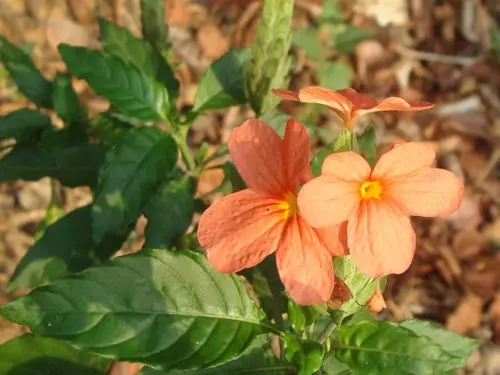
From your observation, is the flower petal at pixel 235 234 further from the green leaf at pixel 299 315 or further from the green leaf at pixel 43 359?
the green leaf at pixel 43 359

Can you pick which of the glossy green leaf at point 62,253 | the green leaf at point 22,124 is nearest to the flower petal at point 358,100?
the glossy green leaf at point 62,253

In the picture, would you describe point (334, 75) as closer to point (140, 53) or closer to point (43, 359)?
point (140, 53)

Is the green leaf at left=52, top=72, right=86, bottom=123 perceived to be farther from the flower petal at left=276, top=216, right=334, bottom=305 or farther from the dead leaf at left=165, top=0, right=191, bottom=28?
the dead leaf at left=165, top=0, right=191, bottom=28

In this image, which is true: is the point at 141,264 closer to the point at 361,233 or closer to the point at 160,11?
the point at 361,233

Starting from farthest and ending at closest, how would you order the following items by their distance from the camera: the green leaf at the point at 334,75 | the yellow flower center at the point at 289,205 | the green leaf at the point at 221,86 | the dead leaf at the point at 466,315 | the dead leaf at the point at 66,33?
the dead leaf at the point at 66,33 < the green leaf at the point at 334,75 < the dead leaf at the point at 466,315 < the green leaf at the point at 221,86 < the yellow flower center at the point at 289,205

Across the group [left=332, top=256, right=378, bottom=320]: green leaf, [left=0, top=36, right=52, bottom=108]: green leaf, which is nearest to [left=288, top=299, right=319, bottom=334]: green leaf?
[left=332, top=256, right=378, bottom=320]: green leaf
